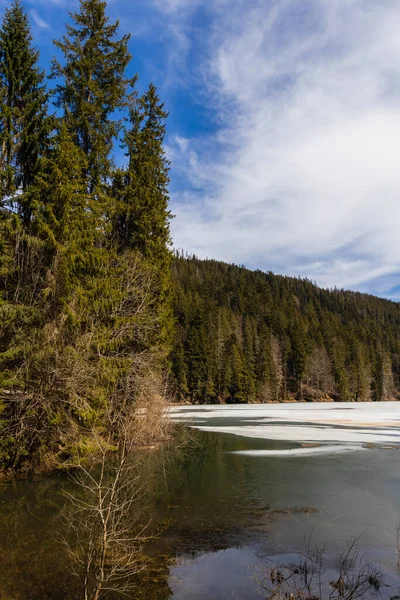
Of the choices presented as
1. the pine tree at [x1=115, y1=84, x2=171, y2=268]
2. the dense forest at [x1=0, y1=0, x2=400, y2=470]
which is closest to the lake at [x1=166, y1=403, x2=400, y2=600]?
the dense forest at [x1=0, y1=0, x2=400, y2=470]

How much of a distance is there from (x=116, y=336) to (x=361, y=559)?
1101 centimetres

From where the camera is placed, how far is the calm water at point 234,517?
6617 millimetres

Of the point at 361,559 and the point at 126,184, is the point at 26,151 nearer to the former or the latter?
the point at 126,184

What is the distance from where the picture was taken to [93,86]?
1788cm

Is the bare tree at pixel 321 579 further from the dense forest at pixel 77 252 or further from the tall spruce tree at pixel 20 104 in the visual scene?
the tall spruce tree at pixel 20 104

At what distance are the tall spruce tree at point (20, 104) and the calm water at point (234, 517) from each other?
1052 cm

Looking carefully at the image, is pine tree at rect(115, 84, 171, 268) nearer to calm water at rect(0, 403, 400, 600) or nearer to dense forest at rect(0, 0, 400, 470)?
dense forest at rect(0, 0, 400, 470)

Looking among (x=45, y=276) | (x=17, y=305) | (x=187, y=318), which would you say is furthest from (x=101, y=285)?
(x=187, y=318)

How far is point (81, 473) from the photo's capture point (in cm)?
1411

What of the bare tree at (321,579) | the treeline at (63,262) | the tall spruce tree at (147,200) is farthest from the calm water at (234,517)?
the tall spruce tree at (147,200)

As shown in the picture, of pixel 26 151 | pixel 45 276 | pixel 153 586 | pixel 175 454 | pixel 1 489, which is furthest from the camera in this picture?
pixel 175 454

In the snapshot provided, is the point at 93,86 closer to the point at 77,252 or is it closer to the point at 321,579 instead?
the point at 77,252

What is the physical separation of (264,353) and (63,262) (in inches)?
2501

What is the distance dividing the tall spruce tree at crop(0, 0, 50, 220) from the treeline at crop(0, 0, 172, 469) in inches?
1.6
